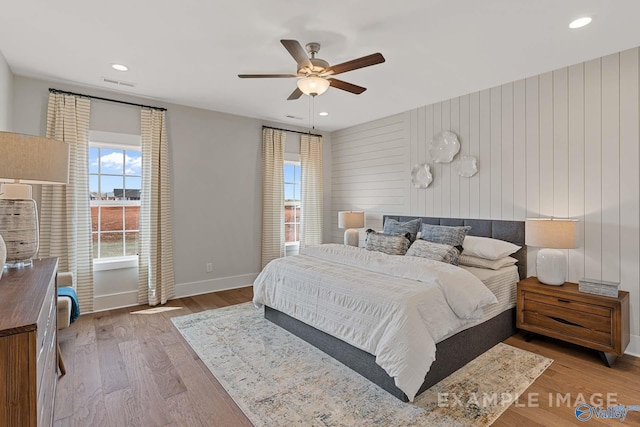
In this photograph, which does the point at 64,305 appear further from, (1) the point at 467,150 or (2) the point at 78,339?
(1) the point at 467,150

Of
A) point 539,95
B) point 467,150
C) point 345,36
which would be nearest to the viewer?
point 345,36

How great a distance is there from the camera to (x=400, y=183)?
4.79m

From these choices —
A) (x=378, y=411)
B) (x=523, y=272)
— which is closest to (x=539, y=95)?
(x=523, y=272)

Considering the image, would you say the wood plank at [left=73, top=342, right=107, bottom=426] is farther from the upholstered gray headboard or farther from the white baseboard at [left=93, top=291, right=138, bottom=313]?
the upholstered gray headboard

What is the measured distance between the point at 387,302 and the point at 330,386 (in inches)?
29.7

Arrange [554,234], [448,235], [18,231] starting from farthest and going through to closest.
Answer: [448,235] → [554,234] → [18,231]

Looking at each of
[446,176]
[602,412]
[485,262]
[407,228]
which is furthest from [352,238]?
[602,412]

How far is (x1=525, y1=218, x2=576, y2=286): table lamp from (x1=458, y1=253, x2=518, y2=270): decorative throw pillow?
0.29 metres

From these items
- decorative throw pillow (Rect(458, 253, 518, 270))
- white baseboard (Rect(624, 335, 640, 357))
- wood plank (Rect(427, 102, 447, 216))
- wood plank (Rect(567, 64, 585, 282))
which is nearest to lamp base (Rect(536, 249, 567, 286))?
wood plank (Rect(567, 64, 585, 282))

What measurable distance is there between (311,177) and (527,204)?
3386mm

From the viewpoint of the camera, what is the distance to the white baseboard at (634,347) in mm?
2773

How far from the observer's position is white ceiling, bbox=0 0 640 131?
7.29ft

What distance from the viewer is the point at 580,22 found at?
7.72 ft

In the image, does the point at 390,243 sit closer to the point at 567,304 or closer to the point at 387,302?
the point at 387,302
